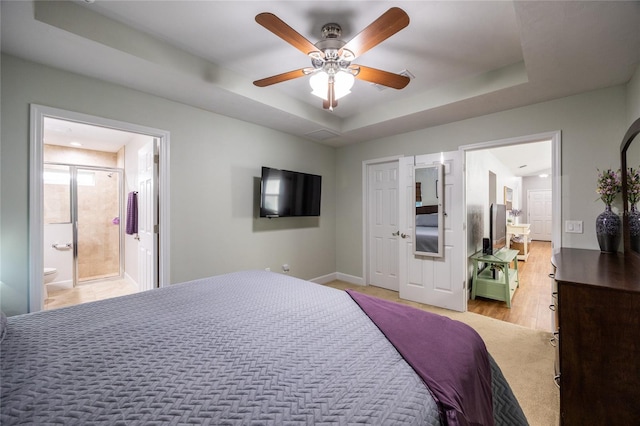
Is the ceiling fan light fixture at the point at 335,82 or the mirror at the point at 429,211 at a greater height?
the ceiling fan light fixture at the point at 335,82

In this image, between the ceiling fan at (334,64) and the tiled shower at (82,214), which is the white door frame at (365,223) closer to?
the ceiling fan at (334,64)

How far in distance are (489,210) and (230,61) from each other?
5096 mm

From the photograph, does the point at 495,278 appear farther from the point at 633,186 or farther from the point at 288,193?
the point at 288,193

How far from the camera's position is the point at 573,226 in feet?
8.77

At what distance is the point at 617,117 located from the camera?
2.48 meters

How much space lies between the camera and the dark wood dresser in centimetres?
132

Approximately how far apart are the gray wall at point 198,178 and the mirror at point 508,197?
5576mm

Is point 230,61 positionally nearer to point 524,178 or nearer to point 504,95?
point 504,95

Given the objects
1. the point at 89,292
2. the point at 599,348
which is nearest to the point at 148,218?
the point at 89,292

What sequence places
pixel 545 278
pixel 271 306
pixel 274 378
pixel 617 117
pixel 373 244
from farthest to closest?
pixel 545 278, pixel 373 244, pixel 617 117, pixel 271 306, pixel 274 378

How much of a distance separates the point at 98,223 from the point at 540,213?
496 inches

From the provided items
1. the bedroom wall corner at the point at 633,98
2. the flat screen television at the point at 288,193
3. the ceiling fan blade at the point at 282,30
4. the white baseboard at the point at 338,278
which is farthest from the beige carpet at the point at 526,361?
the ceiling fan blade at the point at 282,30

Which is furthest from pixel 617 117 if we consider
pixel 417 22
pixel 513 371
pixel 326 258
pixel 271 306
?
pixel 326 258

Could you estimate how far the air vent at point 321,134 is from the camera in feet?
12.8
